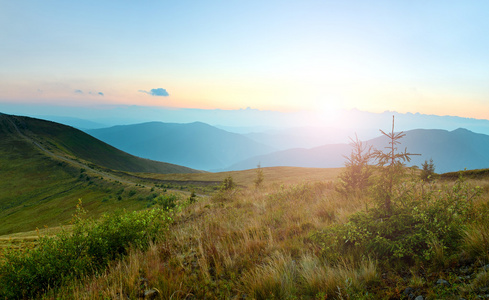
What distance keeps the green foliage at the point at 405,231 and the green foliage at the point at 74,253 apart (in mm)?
5268

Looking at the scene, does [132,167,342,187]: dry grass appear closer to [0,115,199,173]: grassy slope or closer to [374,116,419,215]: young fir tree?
[374,116,419,215]: young fir tree

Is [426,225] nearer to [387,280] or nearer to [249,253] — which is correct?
[387,280]

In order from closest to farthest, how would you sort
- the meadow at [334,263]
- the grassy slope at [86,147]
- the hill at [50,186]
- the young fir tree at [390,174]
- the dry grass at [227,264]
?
the meadow at [334,263] < the dry grass at [227,264] < the young fir tree at [390,174] < the hill at [50,186] < the grassy slope at [86,147]

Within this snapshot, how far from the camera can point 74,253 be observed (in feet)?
18.0

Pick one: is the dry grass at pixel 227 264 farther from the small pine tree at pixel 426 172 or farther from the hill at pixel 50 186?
the hill at pixel 50 186

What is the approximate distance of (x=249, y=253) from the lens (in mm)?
4824

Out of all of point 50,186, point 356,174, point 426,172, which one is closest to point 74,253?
Result: point 356,174

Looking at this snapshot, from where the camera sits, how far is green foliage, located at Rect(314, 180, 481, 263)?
12.1 ft

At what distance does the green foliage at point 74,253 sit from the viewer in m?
4.75

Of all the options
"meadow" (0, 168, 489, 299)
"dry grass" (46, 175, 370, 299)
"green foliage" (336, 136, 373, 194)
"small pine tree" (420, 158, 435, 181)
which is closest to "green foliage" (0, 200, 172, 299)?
"meadow" (0, 168, 489, 299)

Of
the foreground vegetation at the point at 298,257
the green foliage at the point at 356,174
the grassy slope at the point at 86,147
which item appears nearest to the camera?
the foreground vegetation at the point at 298,257

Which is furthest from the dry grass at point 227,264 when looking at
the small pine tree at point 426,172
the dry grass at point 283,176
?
the dry grass at point 283,176

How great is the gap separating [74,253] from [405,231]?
7.89 meters

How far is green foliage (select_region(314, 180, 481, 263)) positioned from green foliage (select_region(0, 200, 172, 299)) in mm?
5268
